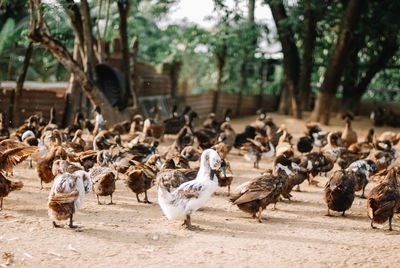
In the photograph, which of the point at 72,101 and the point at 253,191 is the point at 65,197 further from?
the point at 72,101

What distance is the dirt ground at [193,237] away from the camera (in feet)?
18.0

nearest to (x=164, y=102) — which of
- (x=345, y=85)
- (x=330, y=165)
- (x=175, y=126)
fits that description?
(x=175, y=126)

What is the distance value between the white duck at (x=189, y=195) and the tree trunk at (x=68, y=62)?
24.1 feet

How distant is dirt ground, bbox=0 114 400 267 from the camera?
5.50m

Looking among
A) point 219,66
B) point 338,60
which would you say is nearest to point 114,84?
point 219,66

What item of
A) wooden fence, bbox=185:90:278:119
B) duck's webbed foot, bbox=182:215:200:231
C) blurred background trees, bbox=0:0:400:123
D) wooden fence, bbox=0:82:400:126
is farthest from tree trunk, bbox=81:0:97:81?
duck's webbed foot, bbox=182:215:200:231

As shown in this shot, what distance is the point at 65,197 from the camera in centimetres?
625

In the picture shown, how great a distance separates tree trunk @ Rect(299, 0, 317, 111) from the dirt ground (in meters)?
13.4

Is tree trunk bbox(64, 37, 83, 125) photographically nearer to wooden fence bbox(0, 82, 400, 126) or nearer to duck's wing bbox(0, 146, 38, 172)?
wooden fence bbox(0, 82, 400, 126)

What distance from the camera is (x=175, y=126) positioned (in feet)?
53.5

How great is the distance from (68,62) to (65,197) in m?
8.80

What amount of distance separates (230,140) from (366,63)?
44.6ft

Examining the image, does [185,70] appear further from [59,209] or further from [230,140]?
[59,209]

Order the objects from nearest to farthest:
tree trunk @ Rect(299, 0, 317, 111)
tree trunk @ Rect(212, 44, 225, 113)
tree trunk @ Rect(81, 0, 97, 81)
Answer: tree trunk @ Rect(81, 0, 97, 81)
tree trunk @ Rect(299, 0, 317, 111)
tree trunk @ Rect(212, 44, 225, 113)
